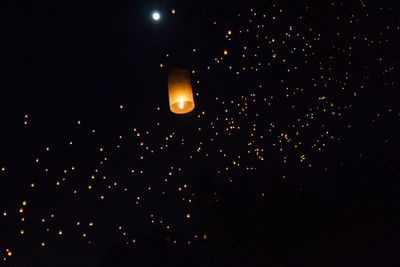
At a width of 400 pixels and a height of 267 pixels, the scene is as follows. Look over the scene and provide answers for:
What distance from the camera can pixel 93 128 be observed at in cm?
304

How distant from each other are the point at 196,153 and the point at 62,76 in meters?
1.45

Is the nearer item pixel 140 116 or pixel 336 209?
pixel 140 116

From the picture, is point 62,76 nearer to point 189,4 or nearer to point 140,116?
point 140,116

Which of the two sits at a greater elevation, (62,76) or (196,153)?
(62,76)

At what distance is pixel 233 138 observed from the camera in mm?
3879

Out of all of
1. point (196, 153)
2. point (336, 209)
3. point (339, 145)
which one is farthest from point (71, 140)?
point (336, 209)

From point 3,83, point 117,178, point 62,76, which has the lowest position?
point 117,178

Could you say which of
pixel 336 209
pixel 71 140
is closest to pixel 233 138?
pixel 71 140

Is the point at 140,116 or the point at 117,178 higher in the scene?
the point at 140,116

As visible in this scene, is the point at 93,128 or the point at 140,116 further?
the point at 140,116

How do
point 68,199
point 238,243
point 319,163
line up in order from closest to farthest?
point 68,199, point 319,163, point 238,243

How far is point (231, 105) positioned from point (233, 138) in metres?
0.38

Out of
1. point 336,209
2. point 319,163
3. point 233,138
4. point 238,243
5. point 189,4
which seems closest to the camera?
point 189,4

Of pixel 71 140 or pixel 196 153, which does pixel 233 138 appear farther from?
pixel 71 140
